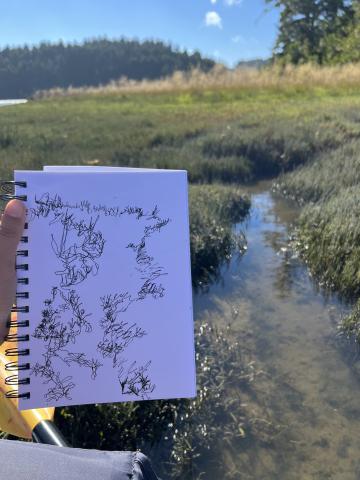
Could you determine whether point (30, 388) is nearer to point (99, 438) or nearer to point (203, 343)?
point (99, 438)

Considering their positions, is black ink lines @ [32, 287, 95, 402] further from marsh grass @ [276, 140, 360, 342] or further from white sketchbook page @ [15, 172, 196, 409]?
marsh grass @ [276, 140, 360, 342]

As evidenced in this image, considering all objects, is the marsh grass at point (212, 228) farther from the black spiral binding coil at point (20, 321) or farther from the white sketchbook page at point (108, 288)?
the black spiral binding coil at point (20, 321)

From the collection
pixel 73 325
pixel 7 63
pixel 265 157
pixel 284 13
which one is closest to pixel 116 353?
pixel 73 325

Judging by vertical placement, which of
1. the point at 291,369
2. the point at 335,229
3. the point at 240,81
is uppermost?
the point at 240,81

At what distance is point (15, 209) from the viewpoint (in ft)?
3.46

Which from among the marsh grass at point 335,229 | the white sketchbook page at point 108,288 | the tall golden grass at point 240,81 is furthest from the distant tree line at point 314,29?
the white sketchbook page at point 108,288

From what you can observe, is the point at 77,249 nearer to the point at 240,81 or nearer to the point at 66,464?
the point at 66,464

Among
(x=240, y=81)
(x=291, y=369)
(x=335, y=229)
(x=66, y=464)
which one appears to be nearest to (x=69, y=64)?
(x=240, y=81)

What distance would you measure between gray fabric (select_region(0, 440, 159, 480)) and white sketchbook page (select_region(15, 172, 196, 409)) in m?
0.28

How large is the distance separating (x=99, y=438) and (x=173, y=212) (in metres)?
1.62

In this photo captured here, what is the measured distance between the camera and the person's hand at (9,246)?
1.05 m

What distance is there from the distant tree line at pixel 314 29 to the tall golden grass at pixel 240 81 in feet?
25.9

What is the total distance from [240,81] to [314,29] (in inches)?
545

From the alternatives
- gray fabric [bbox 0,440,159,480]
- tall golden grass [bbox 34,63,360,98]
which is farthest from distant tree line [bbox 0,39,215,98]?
gray fabric [bbox 0,440,159,480]
